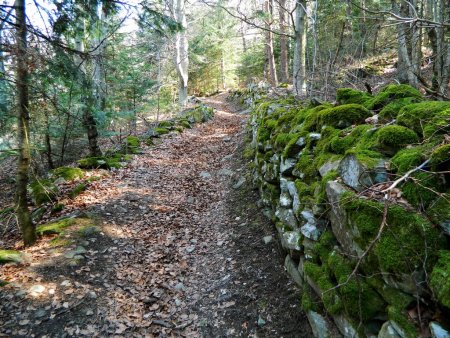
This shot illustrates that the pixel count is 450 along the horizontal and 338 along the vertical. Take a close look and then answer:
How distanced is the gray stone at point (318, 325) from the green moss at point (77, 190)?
221 inches

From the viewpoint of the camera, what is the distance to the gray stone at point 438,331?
1761 millimetres

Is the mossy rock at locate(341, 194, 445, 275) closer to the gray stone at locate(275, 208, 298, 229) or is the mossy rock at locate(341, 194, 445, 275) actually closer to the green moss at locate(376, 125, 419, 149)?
the green moss at locate(376, 125, 419, 149)

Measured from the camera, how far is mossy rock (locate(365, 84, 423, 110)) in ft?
12.5

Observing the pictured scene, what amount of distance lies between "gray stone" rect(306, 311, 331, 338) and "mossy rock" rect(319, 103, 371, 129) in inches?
96.0

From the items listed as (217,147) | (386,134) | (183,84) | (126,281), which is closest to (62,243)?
(126,281)

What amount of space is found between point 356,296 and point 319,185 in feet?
4.54

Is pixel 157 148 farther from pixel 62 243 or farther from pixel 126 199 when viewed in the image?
pixel 62 243

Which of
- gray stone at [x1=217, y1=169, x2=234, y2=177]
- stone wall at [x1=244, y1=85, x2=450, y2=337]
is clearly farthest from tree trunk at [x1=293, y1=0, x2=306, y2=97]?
stone wall at [x1=244, y1=85, x2=450, y2=337]

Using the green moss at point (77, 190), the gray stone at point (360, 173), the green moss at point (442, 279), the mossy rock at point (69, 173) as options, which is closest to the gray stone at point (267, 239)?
the gray stone at point (360, 173)

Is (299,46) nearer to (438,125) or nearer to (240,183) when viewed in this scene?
(240,183)

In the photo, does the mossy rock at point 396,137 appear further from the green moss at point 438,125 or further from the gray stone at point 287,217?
the gray stone at point 287,217

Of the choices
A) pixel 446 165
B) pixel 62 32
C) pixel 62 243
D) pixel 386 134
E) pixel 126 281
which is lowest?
pixel 126 281

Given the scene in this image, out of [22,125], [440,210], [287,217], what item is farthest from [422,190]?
[22,125]

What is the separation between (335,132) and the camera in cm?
400
